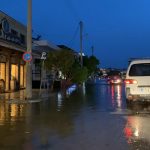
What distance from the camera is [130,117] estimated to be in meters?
16.4

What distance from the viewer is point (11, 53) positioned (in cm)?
3781

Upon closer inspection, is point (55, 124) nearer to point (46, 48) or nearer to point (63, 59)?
point (63, 59)

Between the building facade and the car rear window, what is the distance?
13.3 meters

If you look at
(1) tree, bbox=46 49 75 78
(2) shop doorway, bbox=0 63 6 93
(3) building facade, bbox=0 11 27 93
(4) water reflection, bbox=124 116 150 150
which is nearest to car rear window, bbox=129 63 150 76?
(4) water reflection, bbox=124 116 150 150

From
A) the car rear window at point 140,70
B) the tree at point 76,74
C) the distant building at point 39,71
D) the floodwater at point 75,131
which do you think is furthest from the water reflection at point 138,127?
the tree at point 76,74

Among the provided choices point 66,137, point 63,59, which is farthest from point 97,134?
point 63,59

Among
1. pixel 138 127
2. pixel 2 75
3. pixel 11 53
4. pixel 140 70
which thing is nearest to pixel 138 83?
pixel 140 70

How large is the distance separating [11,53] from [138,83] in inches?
825

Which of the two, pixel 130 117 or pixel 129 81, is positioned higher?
pixel 129 81

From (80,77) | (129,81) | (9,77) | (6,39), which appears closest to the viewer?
(129,81)

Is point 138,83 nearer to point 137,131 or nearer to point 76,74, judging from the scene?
point 137,131

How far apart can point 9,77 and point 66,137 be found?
84.1 feet

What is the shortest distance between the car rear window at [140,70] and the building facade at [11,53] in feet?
43.5

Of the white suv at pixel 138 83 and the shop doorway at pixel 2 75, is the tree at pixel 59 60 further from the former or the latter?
the white suv at pixel 138 83
